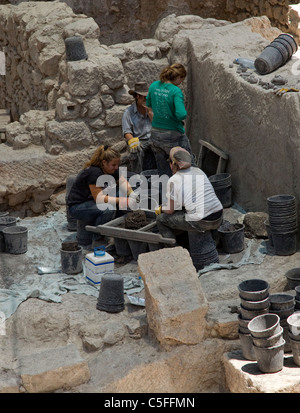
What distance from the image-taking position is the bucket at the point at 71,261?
7.97m

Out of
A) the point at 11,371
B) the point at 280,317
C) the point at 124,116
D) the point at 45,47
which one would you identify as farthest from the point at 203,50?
the point at 11,371

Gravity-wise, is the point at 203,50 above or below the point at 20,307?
above

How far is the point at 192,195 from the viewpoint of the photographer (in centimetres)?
776

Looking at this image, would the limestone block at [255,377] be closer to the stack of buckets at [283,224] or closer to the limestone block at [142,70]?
the stack of buckets at [283,224]

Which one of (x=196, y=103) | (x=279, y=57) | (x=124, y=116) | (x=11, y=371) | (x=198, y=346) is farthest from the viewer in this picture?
(x=196, y=103)

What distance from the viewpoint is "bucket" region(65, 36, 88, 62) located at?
9.81 m

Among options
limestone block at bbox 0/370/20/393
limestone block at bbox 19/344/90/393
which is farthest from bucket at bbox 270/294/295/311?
limestone block at bbox 0/370/20/393

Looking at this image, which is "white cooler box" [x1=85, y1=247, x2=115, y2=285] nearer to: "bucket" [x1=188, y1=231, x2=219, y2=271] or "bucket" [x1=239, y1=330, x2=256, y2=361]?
"bucket" [x1=188, y1=231, x2=219, y2=271]

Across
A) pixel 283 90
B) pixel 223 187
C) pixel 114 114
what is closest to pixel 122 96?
pixel 114 114

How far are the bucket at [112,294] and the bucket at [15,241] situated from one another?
5.47 feet

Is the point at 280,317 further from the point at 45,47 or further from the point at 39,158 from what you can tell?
the point at 45,47

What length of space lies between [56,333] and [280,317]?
7.17 feet

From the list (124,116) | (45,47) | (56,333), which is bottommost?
(56,333)

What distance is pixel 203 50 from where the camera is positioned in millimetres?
10289
